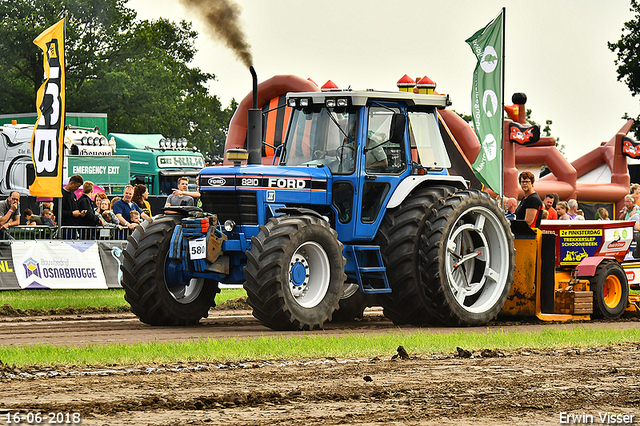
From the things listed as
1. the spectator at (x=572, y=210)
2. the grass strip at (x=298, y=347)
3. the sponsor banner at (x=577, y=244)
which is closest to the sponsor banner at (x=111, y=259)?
the grass strip at (x=298, y=347)

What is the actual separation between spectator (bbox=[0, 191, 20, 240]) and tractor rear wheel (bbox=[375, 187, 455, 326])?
7728 mm

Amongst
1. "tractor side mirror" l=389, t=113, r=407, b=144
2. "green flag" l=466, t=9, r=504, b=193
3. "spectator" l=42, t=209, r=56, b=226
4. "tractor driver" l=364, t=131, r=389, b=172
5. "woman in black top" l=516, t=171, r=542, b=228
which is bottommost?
"spectator" l=42, t=209, r=56, b=226

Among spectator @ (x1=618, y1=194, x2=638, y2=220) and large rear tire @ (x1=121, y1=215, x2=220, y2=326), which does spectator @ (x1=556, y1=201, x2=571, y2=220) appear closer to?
spectator @ (x1=618, y1=194, x2=638, y2=220)

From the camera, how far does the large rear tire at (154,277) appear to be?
11.4 m

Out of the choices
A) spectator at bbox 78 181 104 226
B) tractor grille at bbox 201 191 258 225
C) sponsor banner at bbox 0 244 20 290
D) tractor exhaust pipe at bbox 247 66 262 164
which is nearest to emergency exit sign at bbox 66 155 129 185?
spectator at bbox 78 181 104 226

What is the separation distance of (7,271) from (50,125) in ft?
9.07

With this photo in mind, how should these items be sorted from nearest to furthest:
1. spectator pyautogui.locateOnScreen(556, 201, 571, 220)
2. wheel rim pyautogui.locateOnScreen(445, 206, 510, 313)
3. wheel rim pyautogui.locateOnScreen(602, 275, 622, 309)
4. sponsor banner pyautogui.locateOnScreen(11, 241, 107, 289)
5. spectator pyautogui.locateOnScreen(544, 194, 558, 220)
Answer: wheel rim pyautogui.locateOnScreen(445, 206, 510, 313) → wheel rim pyautogui.locateOnScreen(602, 275, 622, 309) → sponsor banner pyautogui.locateOnScreen(11, 241, 107, 289) → spectator pyautogui.locateOnScreen(544, 194, 558, 220) → spectator pyautogui.locateOnScreen(556, 201, 571, 220)

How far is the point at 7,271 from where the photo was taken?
1642 cm

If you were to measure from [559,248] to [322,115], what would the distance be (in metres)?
3.62

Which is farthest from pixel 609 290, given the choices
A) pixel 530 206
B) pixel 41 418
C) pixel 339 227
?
pixel 41 418

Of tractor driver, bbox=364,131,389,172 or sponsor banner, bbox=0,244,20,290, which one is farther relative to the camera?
sponsor banner, bbox=0,244,20,290

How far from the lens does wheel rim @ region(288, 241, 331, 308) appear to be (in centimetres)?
1108

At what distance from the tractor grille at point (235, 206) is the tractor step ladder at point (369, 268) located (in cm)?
119

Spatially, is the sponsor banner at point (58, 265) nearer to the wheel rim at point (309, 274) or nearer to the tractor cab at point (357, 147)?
the tractor cab at point (357, 147)
